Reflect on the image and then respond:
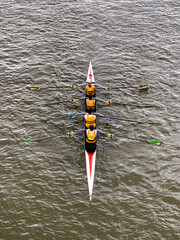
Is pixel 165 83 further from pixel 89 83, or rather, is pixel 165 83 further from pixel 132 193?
pixel 132 193

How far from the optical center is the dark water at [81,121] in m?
15.4

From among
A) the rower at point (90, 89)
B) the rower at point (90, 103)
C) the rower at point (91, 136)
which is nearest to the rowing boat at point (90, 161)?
the rower at point (91, 136)

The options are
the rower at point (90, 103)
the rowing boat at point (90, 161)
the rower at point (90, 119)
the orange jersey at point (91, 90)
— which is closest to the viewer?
the rowing boat at point (90, 161)

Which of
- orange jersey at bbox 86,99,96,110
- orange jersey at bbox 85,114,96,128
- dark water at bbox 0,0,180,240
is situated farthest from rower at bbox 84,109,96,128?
orange jersey at bbox 86,99,96,110

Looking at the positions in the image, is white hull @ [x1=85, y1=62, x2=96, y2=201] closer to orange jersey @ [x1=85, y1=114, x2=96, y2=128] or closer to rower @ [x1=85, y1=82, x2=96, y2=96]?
orange jersey @ [x1=85, y1=114, x2=96, y2=128]

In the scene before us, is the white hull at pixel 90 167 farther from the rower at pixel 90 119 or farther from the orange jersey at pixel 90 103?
the orange jersey at pixel 90 103

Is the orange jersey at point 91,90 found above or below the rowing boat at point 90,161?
above

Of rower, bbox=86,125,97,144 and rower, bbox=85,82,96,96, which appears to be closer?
rower, bbox=86,125,97,144

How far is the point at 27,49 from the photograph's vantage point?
2884 centimetres

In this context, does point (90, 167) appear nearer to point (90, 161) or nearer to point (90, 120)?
point (90, 161)

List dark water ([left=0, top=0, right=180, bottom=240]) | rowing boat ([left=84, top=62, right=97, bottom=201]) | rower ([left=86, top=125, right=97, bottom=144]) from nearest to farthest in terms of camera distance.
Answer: dark water ([left=0, top=0, right=180, bottom=240]) < rowing boat ([left=84, top=62, right=97, bottom=201]) < rower ([left=86, top=125, right=97, bottom=144])

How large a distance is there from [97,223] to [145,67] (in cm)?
1657

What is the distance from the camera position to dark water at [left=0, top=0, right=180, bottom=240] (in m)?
15.4

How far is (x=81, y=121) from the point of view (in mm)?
21141
